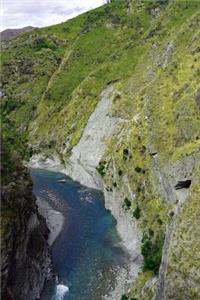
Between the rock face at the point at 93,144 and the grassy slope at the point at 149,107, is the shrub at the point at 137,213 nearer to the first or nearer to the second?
the grassy slope at the point at 149,107

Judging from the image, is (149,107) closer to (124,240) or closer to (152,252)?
(124,240)

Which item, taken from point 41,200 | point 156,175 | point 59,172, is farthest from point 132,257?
point 59,172

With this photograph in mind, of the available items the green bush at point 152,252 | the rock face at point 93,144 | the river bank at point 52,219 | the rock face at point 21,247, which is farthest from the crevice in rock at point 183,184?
the rock face at point 93,144

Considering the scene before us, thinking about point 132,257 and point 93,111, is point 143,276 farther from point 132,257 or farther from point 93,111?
point 93,111

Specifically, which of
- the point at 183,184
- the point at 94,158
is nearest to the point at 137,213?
the point at 183,184

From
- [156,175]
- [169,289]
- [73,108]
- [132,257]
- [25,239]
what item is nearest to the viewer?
[169,289]

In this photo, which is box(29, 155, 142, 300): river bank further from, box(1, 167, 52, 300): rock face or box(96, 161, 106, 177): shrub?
box(1, 167, 52, 300): rock face
